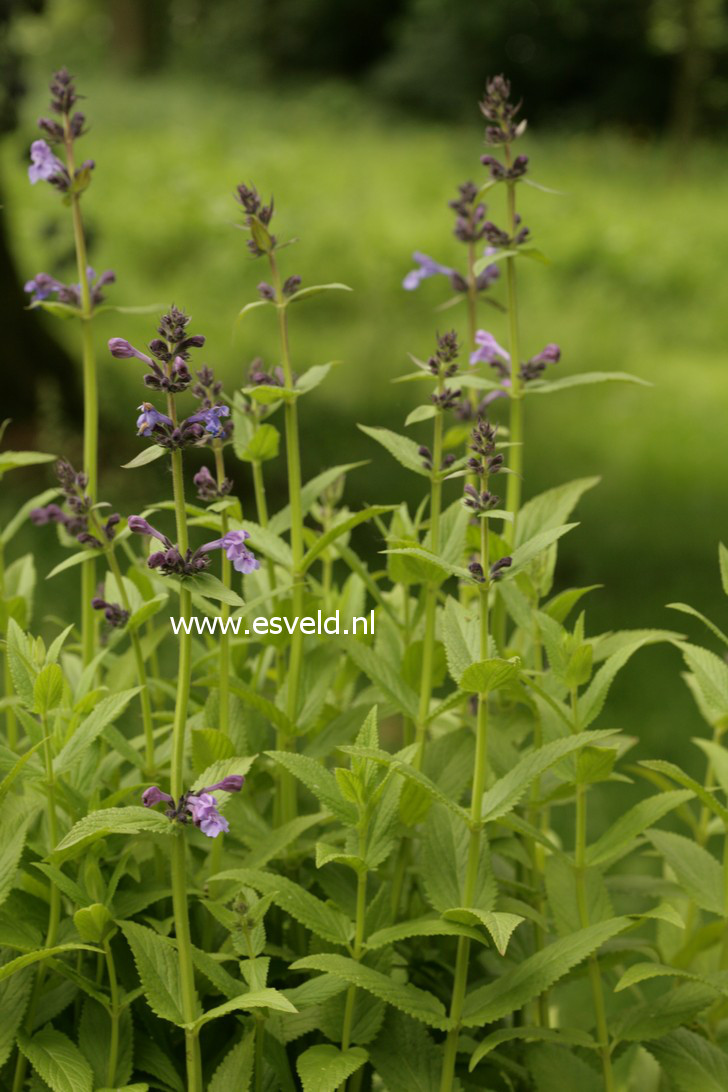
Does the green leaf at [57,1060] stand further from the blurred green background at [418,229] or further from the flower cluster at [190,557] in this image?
the blurred green background at [418,229]

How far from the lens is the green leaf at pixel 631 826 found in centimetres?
191

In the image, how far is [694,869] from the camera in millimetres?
2059

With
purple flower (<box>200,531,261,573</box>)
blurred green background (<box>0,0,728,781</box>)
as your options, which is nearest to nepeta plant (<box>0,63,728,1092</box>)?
purple flower (<box>200,531,261,573</box>)

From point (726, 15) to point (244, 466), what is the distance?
674 inches

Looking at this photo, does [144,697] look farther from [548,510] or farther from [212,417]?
[548,510]

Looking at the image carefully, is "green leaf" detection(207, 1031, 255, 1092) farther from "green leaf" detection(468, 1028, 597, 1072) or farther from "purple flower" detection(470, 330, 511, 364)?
"purple flower" detection(470, 330, 511, 364)

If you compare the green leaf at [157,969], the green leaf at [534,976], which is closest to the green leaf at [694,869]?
the green leaf at [534,976]

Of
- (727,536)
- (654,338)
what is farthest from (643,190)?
(727,536)

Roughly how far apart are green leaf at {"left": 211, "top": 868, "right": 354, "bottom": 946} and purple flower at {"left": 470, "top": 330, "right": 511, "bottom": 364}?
3.27ft

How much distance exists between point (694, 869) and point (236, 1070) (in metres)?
0.82

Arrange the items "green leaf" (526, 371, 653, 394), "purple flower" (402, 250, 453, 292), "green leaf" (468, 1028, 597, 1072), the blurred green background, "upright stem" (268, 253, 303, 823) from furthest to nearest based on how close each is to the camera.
Answer: 1. the blurred green background
2. "purple flower" (402, 250, 453, 292)
3. "green leaf" (526, 371, 653, 394)
4. "upright stem" (268, 253, 303, 823)
5. "green leaf" (468, 1028, 597, 1072)

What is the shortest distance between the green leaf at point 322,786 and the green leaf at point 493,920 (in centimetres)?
19

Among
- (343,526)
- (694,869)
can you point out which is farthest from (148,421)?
(694,869)

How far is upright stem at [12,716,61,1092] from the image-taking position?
1.75 meters
